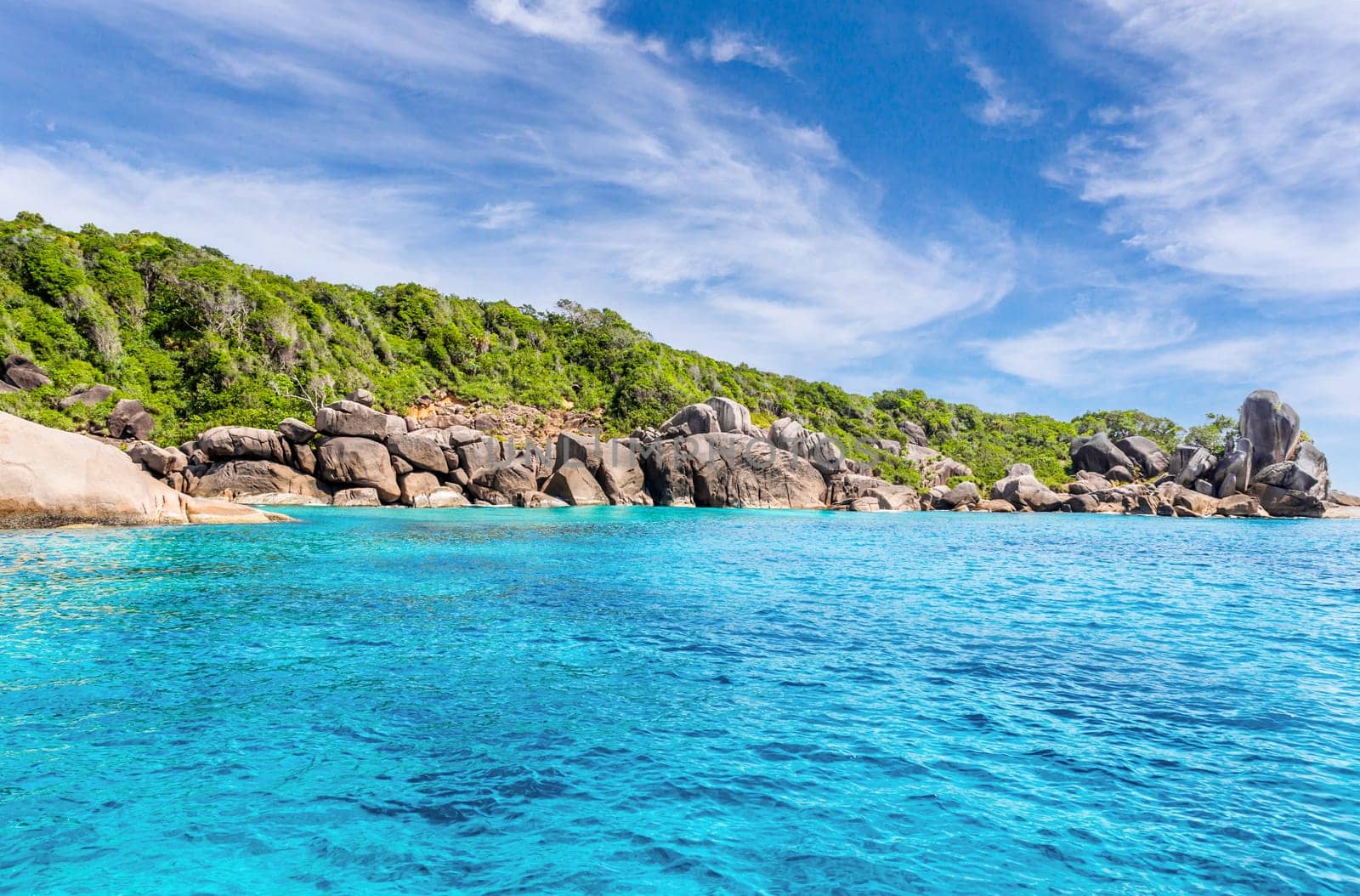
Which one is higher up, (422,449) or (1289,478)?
(1289,478)

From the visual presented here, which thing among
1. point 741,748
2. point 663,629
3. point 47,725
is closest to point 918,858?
point 741,748

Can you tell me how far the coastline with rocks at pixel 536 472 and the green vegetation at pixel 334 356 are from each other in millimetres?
4508

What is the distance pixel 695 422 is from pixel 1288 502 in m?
53.3

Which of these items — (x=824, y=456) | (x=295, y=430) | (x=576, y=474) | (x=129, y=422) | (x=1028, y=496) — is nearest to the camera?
(x=295, y=430)

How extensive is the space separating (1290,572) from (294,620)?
25442mm

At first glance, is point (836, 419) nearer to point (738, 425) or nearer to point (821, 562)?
point (738, 425)

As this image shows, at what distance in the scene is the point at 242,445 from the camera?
4044 centimetres

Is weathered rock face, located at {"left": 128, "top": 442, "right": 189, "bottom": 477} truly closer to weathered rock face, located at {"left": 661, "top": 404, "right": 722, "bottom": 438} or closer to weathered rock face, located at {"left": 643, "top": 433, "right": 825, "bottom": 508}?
weathered rock face, located at {"left": 643, "top": 433, "right": 825, "bottom": 508}

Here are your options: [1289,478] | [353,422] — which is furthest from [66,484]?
[1289,478]

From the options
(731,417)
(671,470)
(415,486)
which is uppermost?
(731,417)

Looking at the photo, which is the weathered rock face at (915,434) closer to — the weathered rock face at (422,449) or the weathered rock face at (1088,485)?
the weathered rock face at (1088,485)

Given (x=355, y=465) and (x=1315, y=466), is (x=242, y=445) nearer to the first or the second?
(x=355, y=465)

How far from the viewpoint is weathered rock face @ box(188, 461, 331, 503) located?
39406 mm

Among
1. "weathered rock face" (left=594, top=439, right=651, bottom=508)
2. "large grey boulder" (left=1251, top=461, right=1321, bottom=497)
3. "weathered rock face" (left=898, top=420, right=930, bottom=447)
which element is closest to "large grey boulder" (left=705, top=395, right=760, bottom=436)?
"weathered rock face" (left=594, top=439, right=651, bottom=508)
